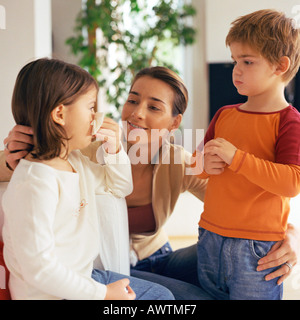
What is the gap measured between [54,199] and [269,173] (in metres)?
0.39

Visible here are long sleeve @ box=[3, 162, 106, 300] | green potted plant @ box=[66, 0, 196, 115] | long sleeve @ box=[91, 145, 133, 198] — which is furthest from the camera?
green potted plant @ box=[66, 0, 196, 115]

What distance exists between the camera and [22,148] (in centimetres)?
72

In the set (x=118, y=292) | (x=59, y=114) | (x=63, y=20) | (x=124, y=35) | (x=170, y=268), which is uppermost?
(x=63, y=20)

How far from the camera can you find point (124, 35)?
121 inches

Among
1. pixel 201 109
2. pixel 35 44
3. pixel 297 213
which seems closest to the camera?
pixel 297 213

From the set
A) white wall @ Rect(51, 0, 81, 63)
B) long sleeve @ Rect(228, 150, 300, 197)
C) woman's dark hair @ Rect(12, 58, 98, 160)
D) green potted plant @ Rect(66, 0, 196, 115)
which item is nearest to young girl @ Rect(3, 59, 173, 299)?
woman's dark hair @ Rect(12, 58, 98, 160)

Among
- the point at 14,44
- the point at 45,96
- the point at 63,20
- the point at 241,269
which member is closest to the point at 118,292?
the point at 241,269

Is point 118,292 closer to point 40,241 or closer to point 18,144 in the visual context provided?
point 40,241

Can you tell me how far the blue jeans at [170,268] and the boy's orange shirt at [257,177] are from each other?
0.77 ft

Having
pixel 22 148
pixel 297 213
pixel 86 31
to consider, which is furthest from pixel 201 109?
pixel 22 148

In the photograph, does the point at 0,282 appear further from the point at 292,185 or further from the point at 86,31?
the point at 86,31

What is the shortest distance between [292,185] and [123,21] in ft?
9.00

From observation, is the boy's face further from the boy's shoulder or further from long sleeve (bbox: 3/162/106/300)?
long sleeve (bbox: 3/162/106/300)

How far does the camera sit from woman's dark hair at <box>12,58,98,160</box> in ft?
2.17
